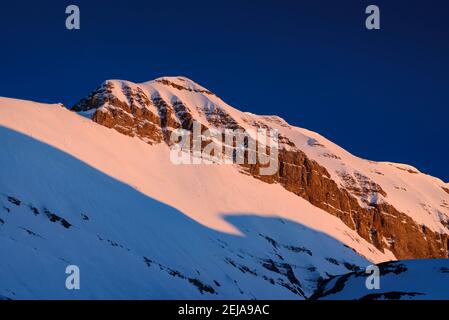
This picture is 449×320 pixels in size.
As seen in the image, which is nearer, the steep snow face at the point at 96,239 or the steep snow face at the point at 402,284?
the steep snow face at the point at 402,284

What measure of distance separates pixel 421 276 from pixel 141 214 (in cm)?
10040

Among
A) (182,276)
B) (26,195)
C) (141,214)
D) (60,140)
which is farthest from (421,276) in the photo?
(60,140)

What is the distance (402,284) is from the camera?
9125 centimetres

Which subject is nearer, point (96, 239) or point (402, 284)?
point (402, 284)

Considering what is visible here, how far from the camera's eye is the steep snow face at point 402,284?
8653 cm

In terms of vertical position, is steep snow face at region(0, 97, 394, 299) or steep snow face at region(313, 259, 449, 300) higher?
steep snow face at region(0, 97, 394, 299)

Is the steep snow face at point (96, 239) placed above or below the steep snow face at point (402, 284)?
above

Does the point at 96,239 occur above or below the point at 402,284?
above

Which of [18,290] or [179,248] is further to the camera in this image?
[179,248]

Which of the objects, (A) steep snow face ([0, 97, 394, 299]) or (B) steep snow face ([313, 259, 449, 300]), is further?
(A) steep snow face ([0, 97, 394, 299])

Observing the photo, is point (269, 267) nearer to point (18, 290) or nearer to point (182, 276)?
point (182, 276)

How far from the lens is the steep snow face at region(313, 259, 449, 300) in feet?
284

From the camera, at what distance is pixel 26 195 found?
15688 cm
